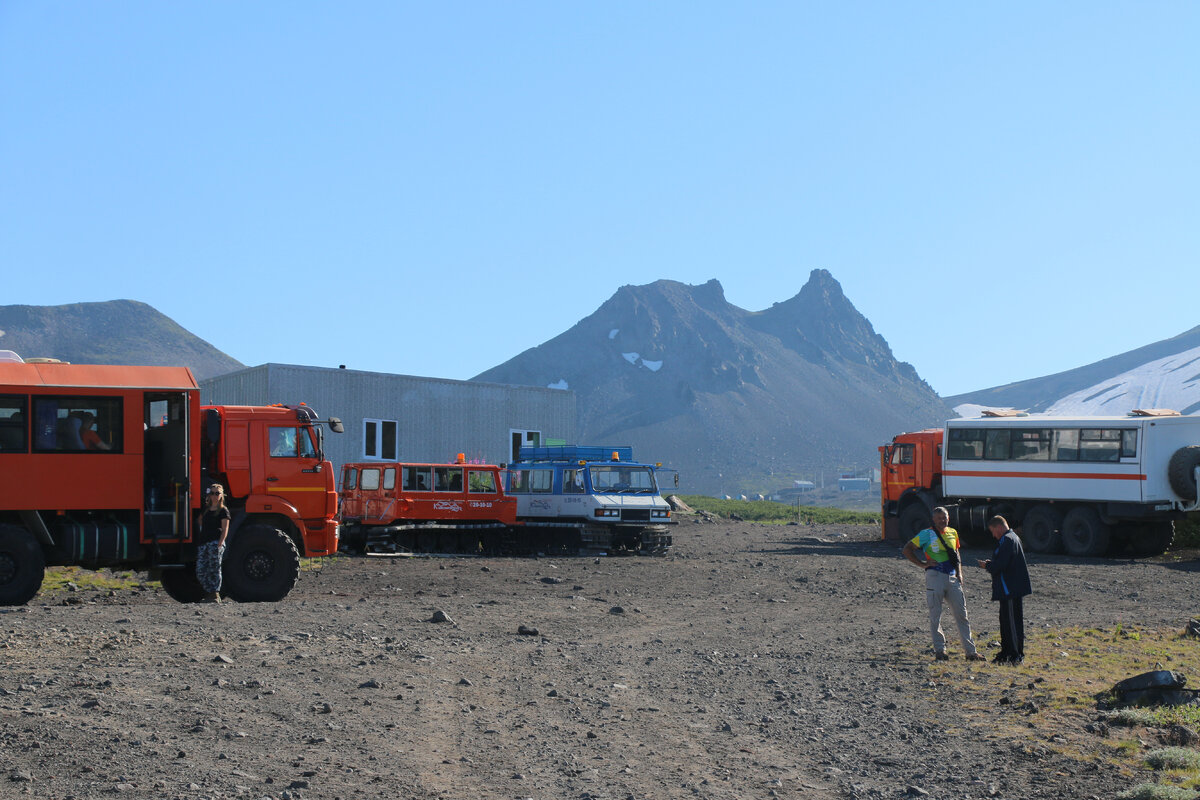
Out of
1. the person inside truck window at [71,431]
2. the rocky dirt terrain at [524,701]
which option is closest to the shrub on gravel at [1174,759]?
the rocky dirt terrain at [524,701]

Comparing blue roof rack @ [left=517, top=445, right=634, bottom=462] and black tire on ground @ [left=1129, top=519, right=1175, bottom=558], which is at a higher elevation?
blue roof rack @ [left=517, top=445, right=634, bottom=462]

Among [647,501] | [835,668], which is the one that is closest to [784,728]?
[835,668]

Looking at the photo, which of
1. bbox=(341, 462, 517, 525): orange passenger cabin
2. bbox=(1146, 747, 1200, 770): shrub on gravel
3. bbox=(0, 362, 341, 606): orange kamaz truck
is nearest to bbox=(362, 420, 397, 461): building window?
bbox=(341, 462, 517, 525): orange passenger cabin

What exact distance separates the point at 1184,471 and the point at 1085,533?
8.68 ft

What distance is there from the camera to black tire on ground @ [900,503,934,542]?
30.2 meters

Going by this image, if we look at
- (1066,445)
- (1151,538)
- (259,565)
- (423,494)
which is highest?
(1066,445)

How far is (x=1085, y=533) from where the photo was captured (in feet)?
88.0

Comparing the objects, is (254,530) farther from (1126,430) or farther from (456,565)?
(1126,430)

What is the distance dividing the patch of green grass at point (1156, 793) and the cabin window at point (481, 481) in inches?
844

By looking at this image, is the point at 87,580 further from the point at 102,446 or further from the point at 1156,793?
the point at 1156,793

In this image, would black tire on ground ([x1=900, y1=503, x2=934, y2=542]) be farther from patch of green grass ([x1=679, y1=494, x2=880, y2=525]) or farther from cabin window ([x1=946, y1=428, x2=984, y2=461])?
patch of green grass ([x1=679, y1=494, x2=880, y2=525])

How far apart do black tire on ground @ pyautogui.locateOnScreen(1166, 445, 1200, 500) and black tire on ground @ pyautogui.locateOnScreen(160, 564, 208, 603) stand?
69.4 feet

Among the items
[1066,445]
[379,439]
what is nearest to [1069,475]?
[1066,445]

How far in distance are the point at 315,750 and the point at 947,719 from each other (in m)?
5.08
